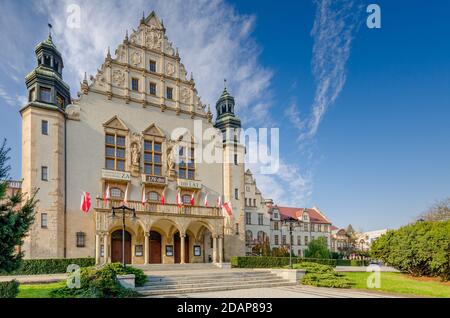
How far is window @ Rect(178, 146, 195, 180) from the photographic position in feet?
110

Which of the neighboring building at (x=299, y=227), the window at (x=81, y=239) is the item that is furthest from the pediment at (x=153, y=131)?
the neighboring building at (x=299, y=227)

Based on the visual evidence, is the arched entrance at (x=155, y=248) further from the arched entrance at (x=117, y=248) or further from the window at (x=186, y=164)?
the window at (x=186, y=164)

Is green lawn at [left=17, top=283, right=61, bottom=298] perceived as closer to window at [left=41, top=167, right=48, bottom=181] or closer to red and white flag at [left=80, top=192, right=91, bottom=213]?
red and white flag at [left=80, top=192, right=91, bottom=213]

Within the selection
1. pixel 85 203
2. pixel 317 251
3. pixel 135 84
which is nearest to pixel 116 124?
pixel 135 84

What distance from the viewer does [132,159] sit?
30531 mm

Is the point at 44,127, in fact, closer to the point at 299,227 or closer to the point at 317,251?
the point at 317,251

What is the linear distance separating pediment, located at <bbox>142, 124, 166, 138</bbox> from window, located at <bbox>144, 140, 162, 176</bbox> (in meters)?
0.69

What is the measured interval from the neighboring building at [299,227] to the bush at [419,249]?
28956 mm

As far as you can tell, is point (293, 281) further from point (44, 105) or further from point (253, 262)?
point (44, 105)

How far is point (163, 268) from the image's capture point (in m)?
27.0

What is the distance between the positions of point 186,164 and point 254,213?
20.7m

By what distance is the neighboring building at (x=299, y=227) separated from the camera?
5765cm
